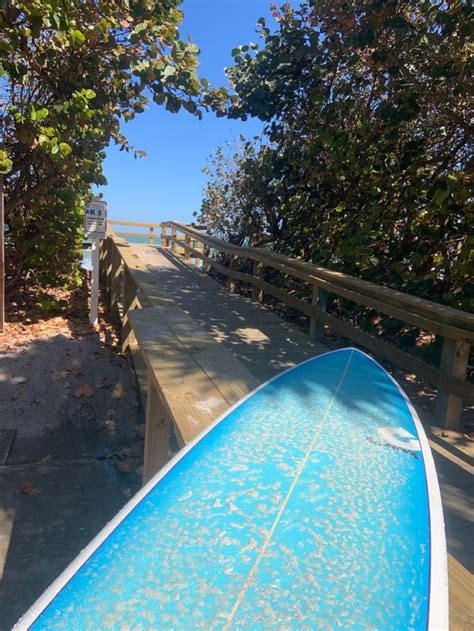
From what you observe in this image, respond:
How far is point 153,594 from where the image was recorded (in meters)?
1.07

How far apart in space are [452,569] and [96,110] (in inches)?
266

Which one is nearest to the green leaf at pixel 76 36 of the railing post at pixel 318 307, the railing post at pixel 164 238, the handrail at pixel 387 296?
the handrail at pixel 387 296

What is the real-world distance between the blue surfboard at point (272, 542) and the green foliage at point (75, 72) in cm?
462

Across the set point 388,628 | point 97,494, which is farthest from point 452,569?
point 97,494

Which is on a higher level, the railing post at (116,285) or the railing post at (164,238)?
the railing post at (164,238)

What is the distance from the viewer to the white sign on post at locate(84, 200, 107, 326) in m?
7.07

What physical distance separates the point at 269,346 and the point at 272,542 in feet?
12.9

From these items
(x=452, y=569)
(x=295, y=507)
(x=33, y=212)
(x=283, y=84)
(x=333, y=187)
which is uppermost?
(x=283, y=84)

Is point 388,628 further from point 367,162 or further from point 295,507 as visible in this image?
point 367,162

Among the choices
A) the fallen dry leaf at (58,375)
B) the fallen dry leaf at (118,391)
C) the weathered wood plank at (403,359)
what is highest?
the weathered wood plank at (403,359)

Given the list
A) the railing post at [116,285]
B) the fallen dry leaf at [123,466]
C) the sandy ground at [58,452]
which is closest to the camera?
the sandy ground at [58,452]

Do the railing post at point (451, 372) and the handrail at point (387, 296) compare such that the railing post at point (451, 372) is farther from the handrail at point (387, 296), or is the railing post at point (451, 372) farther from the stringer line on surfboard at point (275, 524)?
the stringer line on surfboard at point (275, 524)

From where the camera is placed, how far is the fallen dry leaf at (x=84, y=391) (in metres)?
5.09

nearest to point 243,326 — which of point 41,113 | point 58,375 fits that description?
point 58,375
